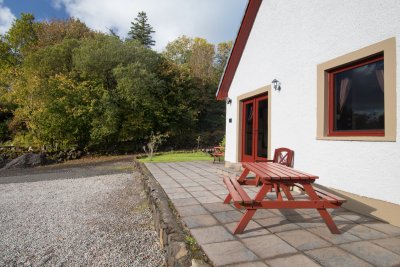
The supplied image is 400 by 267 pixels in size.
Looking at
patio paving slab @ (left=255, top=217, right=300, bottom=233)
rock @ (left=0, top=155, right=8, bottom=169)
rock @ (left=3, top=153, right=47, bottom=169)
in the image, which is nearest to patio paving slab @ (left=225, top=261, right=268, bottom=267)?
patio paving slab @ (left=255, top=217, right=300, bottom=233)

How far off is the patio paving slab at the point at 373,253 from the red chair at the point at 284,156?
2776 millimetres

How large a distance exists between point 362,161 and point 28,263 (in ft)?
15.9

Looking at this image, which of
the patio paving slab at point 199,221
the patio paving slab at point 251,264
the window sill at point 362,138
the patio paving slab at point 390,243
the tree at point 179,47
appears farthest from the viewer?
the tree at point 179,47

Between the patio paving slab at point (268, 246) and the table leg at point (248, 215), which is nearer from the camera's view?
the patio paving slab at point (268, 246)

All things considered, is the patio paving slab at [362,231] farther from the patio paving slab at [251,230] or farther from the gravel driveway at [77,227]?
the gravel driveway at [77,227]

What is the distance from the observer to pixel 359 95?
14.0ft

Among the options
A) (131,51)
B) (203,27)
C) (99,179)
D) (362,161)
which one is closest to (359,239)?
(362,161)

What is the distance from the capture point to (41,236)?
13.9 ft

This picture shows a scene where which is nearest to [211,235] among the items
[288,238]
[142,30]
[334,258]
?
[288,238]

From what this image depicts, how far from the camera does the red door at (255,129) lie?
283 inches

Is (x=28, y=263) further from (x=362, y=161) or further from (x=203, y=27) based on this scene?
(x=203, y=27)

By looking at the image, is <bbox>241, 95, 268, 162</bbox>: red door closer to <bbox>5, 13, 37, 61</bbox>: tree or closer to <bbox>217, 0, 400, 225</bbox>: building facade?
<bbox>217, 0, 400, 225</bbox>: building facade

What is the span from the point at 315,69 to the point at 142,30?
127ft

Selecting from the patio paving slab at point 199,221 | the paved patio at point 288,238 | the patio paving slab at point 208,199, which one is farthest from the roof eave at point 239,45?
the patio paving slab at point 199,221
